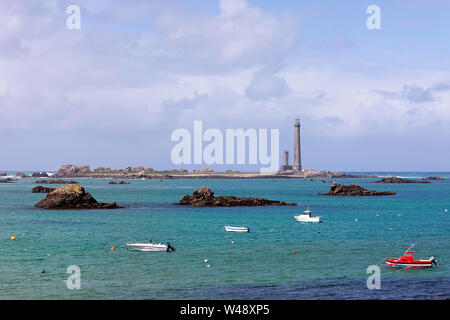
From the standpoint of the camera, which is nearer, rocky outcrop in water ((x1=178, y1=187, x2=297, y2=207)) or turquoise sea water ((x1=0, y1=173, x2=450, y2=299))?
turquoise sea water ((x1=0, y1=173, x2=450, y2=299))

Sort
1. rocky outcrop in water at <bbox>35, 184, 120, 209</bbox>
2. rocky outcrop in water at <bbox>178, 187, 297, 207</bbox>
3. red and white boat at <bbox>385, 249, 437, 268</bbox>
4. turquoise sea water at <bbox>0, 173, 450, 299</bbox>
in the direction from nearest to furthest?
1. turquoise sea water at <bbox>0, 173, 450, 299</bbox>
2. red and white boat at <bbox>385, 249, 437, 268</bbox>
3. rocky outcrop in water at <bbox>35, 184, 120, 209</bbox>
4. rocky outcrop in water at <bbox>178, 187, 297, 207</bbox>

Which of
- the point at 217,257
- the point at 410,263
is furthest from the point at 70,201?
the point at 410,263

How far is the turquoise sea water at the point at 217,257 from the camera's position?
34.0 metres

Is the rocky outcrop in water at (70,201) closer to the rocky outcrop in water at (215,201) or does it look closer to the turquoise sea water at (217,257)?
the turquoise sea water at (217,257)

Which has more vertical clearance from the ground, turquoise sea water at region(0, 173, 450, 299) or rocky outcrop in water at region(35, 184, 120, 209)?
rocky outcrop in water at region(35, 184, 120, 209)

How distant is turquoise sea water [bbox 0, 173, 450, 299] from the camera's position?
33969mm

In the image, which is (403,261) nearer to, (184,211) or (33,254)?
(33,254)

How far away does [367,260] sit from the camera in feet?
147

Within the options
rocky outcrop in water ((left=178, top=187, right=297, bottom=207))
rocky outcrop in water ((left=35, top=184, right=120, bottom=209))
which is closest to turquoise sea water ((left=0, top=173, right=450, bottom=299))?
rocky outcrop in water ((left=35, top=184, right=120, bottom=209))

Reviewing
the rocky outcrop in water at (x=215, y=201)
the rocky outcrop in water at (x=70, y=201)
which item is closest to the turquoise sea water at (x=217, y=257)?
the rocky outcrop in water at (x=70, y=201)

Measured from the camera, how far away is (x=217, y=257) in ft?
153

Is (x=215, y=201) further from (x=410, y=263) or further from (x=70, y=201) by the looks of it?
(x=410, y=263)

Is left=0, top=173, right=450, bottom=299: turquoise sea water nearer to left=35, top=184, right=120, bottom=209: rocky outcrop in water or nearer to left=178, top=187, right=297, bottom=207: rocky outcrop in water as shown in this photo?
left=35, top=184, right=120, bottom=209: rocky outcrop in water
